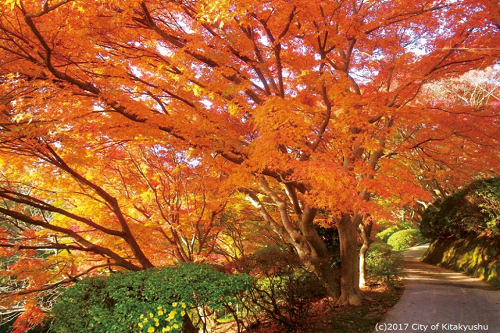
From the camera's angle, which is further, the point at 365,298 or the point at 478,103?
the point at 478,103

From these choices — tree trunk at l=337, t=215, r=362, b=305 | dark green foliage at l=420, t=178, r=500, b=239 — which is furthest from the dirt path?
dark green foliage at l=420, t=178, r=500, b=239

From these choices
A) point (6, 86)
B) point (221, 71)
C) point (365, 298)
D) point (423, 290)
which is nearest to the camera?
point (6, 86)

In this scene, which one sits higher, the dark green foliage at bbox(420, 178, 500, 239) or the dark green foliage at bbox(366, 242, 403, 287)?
the dark green foliage at bbox(420, 178, 500, 239)

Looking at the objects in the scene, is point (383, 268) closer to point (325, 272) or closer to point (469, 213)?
point (325, 272)

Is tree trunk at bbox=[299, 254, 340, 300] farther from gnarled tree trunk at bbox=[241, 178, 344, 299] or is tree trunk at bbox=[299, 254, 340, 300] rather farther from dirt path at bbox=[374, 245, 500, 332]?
dirt path at bbox=[374, 245, 500, 332]

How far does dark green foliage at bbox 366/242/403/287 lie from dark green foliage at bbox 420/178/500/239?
124 inches

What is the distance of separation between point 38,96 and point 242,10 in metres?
3.59

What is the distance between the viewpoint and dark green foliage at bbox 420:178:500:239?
9992 mm

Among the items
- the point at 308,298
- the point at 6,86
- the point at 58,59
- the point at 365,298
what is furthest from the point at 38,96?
the point at 365,298

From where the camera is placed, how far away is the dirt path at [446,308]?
596 cm

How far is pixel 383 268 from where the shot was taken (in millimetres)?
10203

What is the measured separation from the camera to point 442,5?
7.23m

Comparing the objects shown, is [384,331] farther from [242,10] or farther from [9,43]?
[9,43]

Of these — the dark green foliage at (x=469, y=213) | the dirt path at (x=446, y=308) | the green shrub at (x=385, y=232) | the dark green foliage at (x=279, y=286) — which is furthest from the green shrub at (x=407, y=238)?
the dark green foliage at (x=279, y=286)
